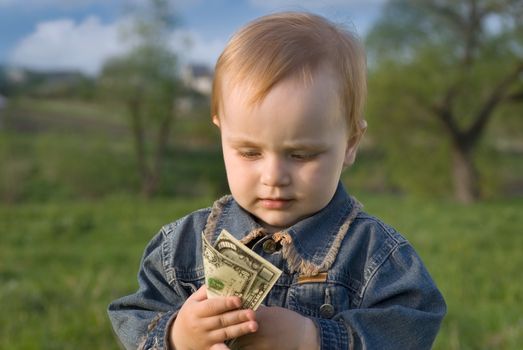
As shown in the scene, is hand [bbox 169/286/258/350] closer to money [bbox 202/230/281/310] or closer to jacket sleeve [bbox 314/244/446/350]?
money [bbox 202/230/281/310]

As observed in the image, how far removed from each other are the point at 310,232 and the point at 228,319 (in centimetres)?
44

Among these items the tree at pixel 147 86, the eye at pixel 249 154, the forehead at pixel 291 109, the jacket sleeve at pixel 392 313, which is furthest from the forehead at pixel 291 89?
the tree at pixel 147 86

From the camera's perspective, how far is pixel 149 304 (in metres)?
2.29

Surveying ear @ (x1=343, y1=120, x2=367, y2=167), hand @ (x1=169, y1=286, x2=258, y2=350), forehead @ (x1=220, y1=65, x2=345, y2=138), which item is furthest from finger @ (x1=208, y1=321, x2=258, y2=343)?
ear @ (x1=343, y1=120, x2=367, y2=167)

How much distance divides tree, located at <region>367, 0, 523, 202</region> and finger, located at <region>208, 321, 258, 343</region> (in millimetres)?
16978

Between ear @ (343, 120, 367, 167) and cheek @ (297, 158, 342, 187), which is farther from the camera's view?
ear @ (343, 120, 367, 167)

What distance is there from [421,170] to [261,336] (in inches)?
776

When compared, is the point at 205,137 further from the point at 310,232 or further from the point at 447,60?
the point at 310,232

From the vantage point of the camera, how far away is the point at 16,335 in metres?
5.05

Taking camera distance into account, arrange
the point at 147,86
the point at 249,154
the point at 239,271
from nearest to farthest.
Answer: the point at 239,271 < the point at 249,154 < the point at 147,86

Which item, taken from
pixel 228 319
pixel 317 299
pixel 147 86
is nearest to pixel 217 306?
pixel 228 319

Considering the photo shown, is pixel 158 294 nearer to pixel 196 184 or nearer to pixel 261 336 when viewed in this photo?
pixel 261 336

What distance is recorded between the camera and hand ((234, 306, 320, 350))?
1960 millimetres

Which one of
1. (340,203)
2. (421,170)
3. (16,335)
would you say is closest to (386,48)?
(421,170)
